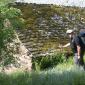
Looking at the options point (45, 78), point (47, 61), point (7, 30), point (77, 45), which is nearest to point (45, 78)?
point (45, 78)

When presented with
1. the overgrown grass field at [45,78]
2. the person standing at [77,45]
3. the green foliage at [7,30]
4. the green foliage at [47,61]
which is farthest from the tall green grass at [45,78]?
the green foliage at [47,61]

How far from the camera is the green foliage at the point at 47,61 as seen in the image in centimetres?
1739

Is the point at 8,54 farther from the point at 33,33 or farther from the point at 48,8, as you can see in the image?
the point at 48,8

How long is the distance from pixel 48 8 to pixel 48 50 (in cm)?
492

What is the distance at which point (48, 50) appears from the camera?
18.3 meters

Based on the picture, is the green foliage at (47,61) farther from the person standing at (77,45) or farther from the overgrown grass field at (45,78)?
the overgrown grass field at (45,78)

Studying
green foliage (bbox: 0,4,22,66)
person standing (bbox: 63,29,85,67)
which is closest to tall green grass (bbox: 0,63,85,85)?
green foliage (bbox: 0,4,22,66)

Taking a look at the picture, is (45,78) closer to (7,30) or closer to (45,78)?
(45,78)

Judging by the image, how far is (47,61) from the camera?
17.6 metres

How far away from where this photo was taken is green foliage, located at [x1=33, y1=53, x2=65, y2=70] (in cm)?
1739

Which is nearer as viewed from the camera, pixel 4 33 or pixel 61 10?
pixel 4 33

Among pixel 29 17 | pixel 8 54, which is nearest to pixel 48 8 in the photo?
pixel 29 17

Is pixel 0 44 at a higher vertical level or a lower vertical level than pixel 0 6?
lower

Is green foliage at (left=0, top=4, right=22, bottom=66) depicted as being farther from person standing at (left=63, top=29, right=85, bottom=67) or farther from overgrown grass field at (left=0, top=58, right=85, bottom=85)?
person standing at (left=63, top=29, right=85, bottom=67)
